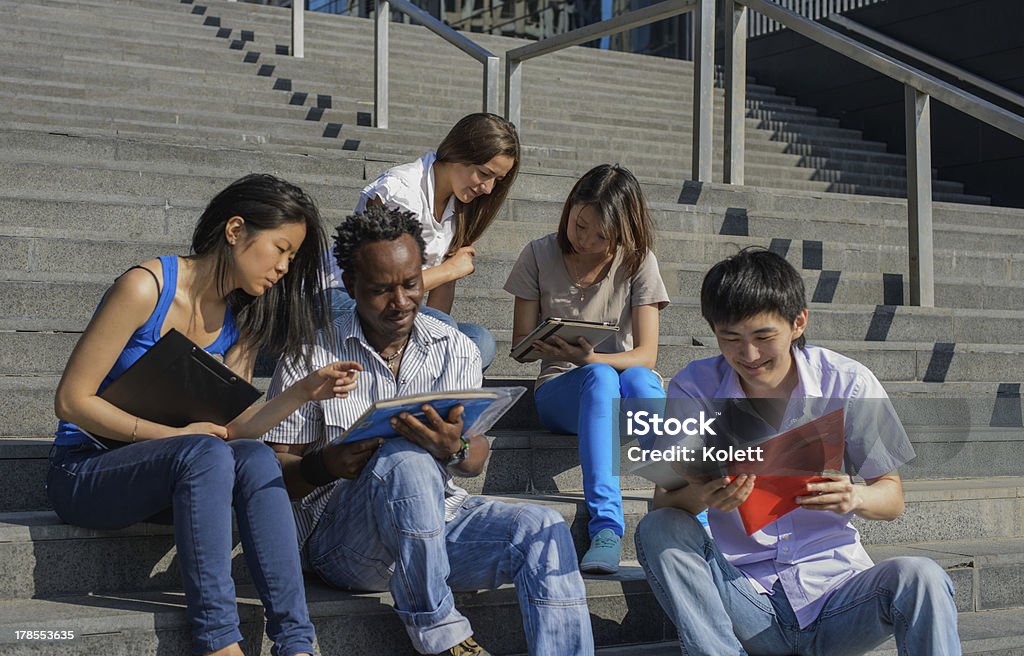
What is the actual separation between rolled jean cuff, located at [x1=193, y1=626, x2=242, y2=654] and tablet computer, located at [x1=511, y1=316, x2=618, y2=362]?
145cm

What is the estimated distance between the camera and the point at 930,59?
9.65 metres

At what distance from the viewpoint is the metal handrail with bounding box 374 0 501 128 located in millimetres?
6562

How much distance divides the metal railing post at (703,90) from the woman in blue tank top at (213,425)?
3.45 m

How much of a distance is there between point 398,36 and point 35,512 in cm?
719

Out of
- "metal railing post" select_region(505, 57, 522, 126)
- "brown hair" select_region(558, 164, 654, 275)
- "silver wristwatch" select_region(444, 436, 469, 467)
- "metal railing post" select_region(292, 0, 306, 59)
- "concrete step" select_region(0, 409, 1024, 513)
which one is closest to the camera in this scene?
"silver wristwatch" select_region(444, 436, 469, 467)

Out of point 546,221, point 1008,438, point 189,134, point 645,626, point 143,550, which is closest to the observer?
point 143,550

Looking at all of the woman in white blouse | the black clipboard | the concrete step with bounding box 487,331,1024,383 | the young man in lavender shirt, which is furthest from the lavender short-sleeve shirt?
the concrete step with bounding box 487,331,1024,383

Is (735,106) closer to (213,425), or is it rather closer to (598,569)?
(598,569)

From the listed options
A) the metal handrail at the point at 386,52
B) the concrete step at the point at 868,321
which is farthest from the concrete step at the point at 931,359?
the metal handrail at the point at 386,52

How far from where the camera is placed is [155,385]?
2826 millimetres

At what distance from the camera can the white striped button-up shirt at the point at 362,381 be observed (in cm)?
302

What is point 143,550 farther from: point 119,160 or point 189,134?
point 189,134

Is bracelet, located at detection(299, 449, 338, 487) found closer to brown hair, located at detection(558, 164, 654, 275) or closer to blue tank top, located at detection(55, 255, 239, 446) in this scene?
blue tank top, located at detection(55, 255, 239, 446)

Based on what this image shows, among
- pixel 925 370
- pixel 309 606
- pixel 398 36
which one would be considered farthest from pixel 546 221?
pixel 398 36
